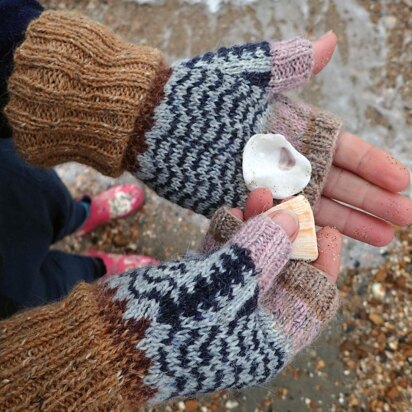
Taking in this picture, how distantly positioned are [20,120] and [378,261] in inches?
43.0

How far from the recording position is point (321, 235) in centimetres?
106

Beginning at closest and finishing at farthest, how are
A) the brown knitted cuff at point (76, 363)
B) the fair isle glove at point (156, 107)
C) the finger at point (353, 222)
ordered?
the brown knitted cuff at point (76, 363)
the fair isle glove at point (156, 107)
the finger at point (353, 222)

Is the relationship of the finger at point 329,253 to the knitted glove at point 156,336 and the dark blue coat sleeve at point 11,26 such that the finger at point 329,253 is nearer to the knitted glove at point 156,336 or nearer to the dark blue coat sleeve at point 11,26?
the knitted glove at point 156,336

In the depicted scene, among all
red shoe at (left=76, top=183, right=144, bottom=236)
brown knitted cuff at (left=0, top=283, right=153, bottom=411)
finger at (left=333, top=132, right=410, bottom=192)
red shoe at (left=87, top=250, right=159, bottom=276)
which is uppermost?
finger at (left=333, top=132, right=410, bottom=192)

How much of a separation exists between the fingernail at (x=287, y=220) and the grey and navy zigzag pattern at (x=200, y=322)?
0.33 ft

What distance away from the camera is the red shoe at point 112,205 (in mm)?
1705

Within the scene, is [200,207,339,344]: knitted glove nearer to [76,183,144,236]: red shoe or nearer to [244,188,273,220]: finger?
[244,188,273,220]: finger

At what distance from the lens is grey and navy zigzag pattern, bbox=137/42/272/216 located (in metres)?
1.04

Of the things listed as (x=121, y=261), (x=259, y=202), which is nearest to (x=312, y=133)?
(x=259, y=202)

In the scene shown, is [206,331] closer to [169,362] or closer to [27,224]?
[169,362]

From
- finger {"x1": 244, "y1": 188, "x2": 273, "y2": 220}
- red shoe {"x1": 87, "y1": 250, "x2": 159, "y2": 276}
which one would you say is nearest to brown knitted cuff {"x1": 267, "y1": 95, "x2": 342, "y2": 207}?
finger {"x1": 244, "y1": 188, "x2": 273, "y2": 220}

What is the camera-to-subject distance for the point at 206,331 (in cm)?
85

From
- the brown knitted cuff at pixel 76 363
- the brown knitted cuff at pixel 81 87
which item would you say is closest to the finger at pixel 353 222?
the brown knitted cuff at pixel 81 87

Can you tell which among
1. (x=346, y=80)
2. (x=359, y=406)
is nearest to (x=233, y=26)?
(x=346, y=80)
